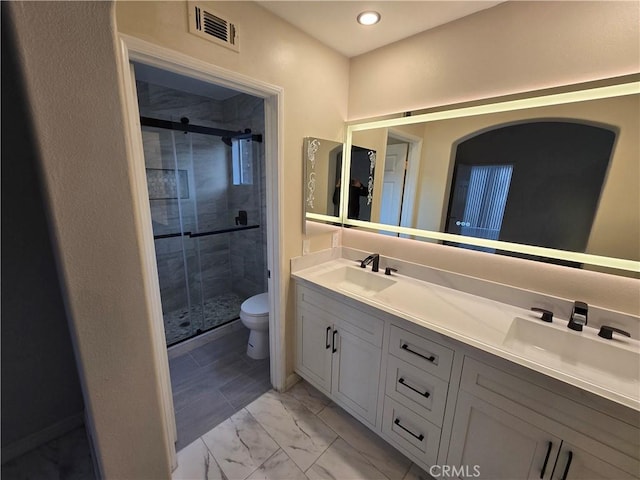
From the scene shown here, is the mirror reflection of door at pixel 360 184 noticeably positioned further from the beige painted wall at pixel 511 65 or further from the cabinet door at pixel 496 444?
the cabinet door at pixel 496 444

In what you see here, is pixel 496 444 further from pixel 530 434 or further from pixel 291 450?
pixel 291 450

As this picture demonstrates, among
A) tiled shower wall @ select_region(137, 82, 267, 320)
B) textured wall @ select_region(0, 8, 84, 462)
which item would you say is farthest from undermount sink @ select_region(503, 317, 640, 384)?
tiled shower wall @ select_region(137, 82, 267, 320)

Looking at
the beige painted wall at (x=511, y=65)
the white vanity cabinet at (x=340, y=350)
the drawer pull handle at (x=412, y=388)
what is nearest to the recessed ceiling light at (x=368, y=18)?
the beige painted wall at (x=511, y=65)

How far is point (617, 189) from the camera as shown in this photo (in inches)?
47.5

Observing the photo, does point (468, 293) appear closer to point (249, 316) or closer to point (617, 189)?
point (617, 189)

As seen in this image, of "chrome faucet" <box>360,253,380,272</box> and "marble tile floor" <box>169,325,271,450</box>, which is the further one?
"chrome faucet" <box>360,253,380,272</box>

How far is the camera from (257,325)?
2270 millimetres

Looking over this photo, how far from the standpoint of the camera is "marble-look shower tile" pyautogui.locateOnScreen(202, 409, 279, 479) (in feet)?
4.89

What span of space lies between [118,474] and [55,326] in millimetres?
484

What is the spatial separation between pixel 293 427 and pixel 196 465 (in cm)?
58

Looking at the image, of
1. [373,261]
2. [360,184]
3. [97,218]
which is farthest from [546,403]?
[360,184]

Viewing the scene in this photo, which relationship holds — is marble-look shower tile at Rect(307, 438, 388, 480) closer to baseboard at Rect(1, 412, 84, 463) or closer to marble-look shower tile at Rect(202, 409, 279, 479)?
marble-look shower tile at Rect(202, 409, 279, 479)

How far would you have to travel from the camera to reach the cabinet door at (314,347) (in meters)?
1.81

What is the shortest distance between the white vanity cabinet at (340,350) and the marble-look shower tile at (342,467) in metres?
0.20
